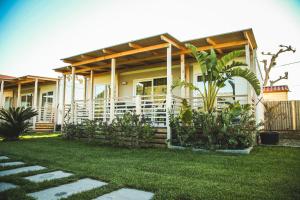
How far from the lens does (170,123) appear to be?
6.61 metres

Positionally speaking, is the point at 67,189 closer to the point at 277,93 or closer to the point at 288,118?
the point at 288,118

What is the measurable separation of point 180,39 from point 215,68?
81.4 inches

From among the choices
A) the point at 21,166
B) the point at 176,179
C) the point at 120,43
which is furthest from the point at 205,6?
the point at 21,166

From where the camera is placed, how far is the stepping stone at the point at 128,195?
2.26 meters

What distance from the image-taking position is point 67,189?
2.55 metres

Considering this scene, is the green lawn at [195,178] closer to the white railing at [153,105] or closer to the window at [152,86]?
the white railing at [153,105]

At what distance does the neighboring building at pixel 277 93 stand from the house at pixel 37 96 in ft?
50.7

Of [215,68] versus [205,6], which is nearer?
[215,68]

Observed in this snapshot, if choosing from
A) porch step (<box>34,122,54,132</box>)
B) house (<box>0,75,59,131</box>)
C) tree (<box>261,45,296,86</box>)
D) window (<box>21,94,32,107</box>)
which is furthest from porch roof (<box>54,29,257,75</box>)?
tree (<box>261,45,296,86</box>)

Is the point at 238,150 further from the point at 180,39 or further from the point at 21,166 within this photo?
the point at 21,166

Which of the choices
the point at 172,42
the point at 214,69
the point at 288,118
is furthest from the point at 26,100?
the point at 288,118

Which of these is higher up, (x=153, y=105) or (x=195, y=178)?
(x=153, y=105)

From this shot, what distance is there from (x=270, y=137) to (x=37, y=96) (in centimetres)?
1810

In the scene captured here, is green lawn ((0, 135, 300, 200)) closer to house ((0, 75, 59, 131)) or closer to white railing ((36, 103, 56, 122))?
house ((0, 75, 59, 131))
